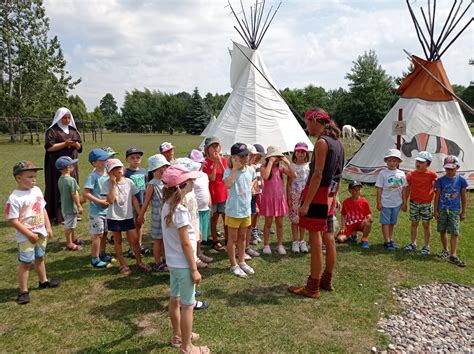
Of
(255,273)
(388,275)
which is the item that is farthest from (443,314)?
(255,273)

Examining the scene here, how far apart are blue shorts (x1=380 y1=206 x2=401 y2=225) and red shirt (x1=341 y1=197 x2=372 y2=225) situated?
24 centimetres

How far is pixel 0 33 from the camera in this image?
93.9 ft

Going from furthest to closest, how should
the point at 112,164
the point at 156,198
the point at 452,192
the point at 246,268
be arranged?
the point at 452,192 < the point at 246,268 < the point at 156,198 < the point at 112,164

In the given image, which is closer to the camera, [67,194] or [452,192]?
[452,192]

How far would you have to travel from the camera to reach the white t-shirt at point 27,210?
3.46 meters

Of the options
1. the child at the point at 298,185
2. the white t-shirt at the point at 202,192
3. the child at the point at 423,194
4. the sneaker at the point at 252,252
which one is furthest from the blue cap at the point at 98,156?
the child at the point at 423,194

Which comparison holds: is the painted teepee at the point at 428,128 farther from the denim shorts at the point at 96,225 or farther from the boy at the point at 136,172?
the denim shorts at the point at 96,225

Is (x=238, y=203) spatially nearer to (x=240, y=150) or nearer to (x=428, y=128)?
(x=240, y=150)

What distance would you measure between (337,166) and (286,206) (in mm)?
1605

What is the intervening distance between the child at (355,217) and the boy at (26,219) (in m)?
4.16

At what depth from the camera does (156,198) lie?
4.33m


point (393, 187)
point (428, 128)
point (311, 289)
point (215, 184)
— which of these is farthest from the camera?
point (428, 128)

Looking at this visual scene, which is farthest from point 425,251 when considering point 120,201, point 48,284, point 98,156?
point 48,284

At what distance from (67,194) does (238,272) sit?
2.73 m
